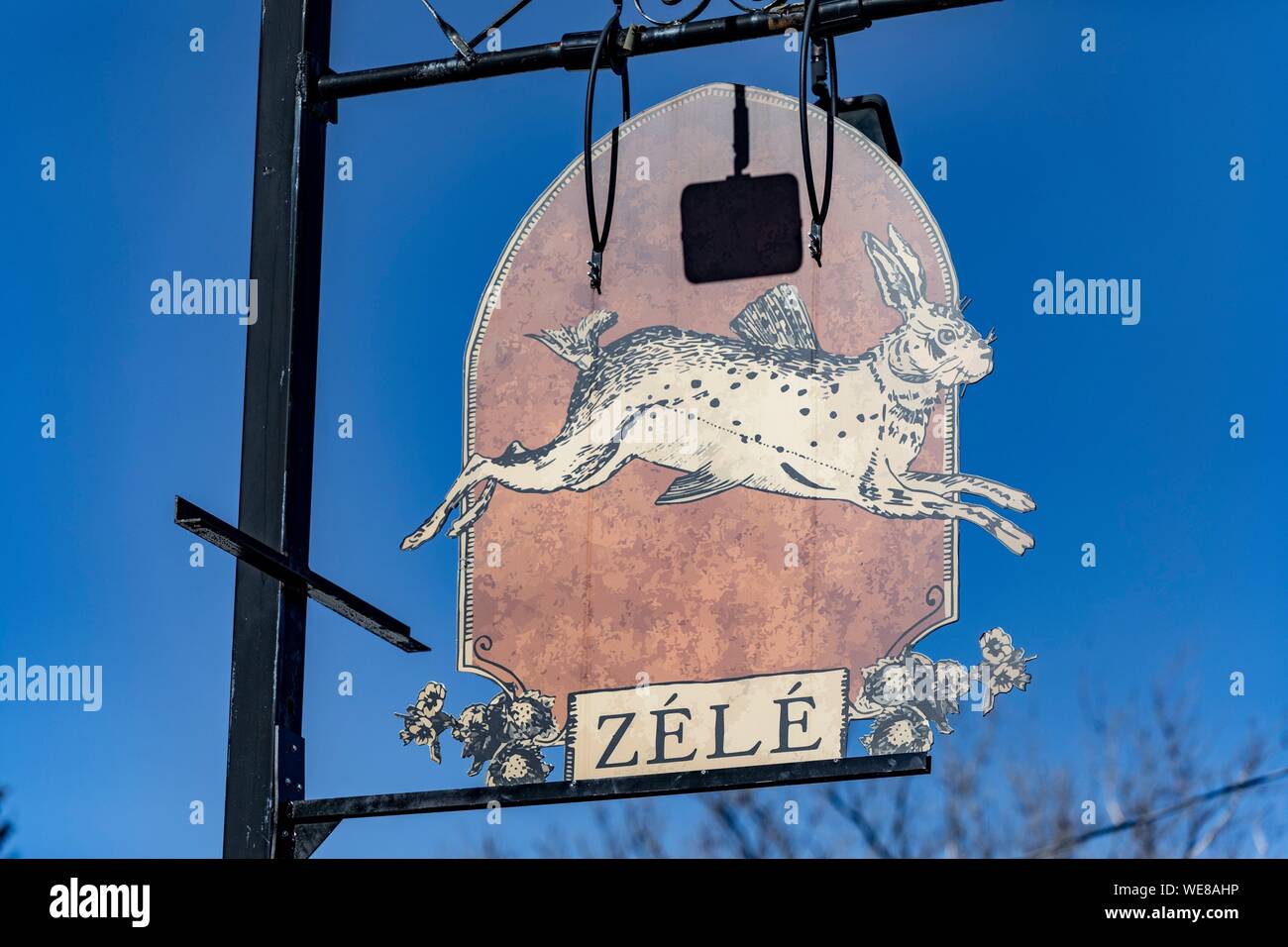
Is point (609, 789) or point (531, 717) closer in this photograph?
point (609, 789)

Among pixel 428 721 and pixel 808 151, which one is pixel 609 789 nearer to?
pixel 428 721

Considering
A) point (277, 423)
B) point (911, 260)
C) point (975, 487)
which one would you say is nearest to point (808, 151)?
point (911, 260)

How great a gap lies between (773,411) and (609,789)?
1.01 metres

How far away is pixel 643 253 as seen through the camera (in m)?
4.90

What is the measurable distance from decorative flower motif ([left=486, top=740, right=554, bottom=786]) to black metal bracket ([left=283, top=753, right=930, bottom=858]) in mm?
110

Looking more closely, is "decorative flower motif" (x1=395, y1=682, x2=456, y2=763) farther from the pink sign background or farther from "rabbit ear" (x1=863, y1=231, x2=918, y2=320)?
"rabbit ear" (x1=863, y1=231, x2=918, y2=320)

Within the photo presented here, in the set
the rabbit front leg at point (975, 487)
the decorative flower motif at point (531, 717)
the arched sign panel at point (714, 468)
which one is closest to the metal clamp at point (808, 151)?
the arched sign panel at point (714, 468)

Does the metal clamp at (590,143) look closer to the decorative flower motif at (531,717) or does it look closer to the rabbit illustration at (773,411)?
the rabbit illustration at (773,411)

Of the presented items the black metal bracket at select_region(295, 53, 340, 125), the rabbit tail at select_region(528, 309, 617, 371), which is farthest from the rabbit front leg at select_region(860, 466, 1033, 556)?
the black metal bracket at select_region(295, 53, 340, 125)

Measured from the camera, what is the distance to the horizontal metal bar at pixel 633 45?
15.9 feet

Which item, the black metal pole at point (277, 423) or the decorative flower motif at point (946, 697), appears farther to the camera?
the black metal pole at point (277, 423)

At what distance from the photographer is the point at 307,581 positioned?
468cm

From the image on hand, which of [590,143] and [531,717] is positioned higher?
[590,143]
